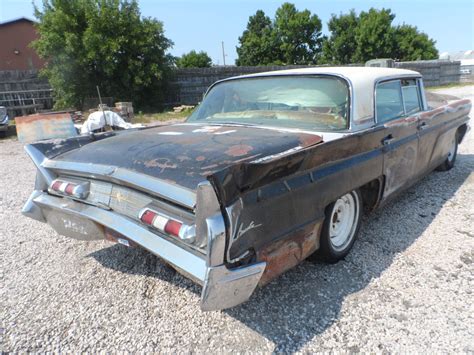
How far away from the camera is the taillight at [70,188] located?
239 cm

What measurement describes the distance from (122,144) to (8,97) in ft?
38.6

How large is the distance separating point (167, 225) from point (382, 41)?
39.0m

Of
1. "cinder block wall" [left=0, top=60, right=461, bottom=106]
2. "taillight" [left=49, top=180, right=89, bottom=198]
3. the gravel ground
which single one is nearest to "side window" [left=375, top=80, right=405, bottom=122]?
the gravel ground

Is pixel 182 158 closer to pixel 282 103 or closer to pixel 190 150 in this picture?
pixel 190 150

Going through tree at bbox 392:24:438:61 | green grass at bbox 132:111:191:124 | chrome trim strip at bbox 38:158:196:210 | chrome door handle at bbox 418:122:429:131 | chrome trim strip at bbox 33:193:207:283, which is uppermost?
tree at bbox 392:24:438:61

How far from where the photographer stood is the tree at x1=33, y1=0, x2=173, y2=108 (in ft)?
40.1

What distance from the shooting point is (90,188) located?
240cm

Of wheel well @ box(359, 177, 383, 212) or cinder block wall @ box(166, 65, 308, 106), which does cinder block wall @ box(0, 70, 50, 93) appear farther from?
wheel well @ box(359, 177, 383, 212)

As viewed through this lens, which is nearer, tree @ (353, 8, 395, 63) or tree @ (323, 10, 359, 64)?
tree @ (353, 8, 395, 63)

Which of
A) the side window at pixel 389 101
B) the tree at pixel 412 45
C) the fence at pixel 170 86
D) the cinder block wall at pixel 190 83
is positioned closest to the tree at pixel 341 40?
the tree at pixel 412 45

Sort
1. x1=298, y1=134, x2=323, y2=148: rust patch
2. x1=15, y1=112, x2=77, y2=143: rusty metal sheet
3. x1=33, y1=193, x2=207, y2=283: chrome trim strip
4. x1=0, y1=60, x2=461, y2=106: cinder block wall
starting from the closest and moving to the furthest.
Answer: x1=33, y1=193, x2=207, y2=283: chrome trim strip
x1=298, y1=134, x2=323, y2=148: rust patch
x1=15, y1=112, x2=77, y2=143: rusty metal sheet
x1=0, y1=60, x2=461, y2=106: cinder block wall

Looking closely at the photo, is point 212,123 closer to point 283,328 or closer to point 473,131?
point 283,328

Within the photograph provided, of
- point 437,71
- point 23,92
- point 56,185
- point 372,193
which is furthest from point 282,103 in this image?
point 437,71

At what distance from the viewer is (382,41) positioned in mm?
35031
